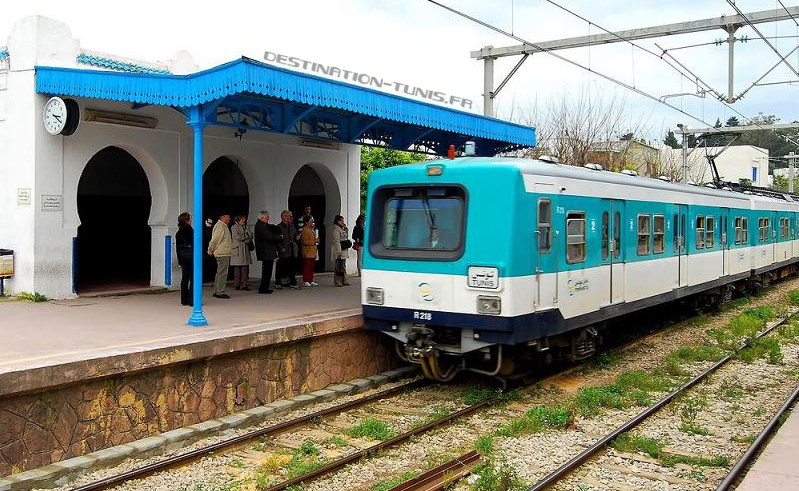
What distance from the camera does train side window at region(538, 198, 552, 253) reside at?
9.45m

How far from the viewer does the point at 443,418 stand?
8680 millimetres

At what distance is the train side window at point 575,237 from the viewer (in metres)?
10.1

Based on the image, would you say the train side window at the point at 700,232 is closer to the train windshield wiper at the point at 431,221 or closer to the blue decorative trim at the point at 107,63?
the train windshield wiper at the point at 431,221

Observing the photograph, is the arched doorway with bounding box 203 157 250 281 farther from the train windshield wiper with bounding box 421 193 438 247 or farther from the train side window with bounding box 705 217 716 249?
the train side window with bounding box 705 217 716 249

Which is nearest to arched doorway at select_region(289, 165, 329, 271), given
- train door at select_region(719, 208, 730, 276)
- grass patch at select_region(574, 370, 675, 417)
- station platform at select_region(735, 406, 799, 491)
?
train door at select_region(719, 208, 730, 276)

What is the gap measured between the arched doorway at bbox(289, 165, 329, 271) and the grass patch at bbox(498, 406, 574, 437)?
34.8ft

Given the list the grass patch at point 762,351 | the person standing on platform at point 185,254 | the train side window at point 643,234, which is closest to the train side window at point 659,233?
the train side window at point 643,234

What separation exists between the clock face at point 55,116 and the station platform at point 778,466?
34.5 feet

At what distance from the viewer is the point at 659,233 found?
1301 cm

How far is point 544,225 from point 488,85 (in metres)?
9.33

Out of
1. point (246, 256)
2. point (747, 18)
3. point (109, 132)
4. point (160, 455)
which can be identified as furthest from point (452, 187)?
point (747, 18)

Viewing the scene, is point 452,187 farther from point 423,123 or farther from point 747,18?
point 747,18

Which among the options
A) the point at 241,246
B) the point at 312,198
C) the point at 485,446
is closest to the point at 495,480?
the point at 485,446

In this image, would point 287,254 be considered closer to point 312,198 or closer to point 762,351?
point 312,198
